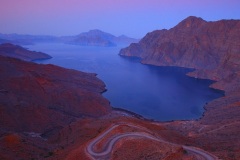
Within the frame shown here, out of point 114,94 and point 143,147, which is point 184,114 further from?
point 143,147

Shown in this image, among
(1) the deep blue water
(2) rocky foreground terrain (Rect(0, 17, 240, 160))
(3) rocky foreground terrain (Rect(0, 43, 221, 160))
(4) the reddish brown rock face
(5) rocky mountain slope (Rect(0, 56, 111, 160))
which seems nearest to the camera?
(3) rocky foreground terrain (Rect(0, 43, 221, 160))

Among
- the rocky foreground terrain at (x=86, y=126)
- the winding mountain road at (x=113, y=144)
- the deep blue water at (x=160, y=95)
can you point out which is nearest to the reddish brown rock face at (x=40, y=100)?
the rocky foreground terrain at (x=86, y=126)

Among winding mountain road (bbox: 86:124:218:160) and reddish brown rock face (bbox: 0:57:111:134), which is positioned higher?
winding mountain road (bbox: 86:124:218:160)

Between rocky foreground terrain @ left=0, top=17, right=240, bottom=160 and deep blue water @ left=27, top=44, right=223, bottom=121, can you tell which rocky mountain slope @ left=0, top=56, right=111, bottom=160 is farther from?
deep blue water @ left=27, top=44, right=223, bottom=121

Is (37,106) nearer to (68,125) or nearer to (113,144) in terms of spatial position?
(68,125)

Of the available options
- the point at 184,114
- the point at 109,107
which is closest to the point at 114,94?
the point at 109,107

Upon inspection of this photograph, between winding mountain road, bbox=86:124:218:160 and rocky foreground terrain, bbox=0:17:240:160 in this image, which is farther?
rocky foreground terrain, bbox=0:17:240:160

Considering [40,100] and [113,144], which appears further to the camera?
[40,100]

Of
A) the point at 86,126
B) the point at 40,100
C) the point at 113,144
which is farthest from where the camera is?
the point at 40,100

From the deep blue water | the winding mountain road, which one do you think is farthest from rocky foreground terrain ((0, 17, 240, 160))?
the deep blue water

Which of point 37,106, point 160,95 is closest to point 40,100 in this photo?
point 37,106

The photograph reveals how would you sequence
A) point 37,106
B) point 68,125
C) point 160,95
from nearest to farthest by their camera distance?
point 68,125 < point 37,106 < point 160,95

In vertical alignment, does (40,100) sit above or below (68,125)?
below

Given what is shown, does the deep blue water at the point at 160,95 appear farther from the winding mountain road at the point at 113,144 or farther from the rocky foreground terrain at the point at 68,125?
the winding mountain road at the point at 113,144
